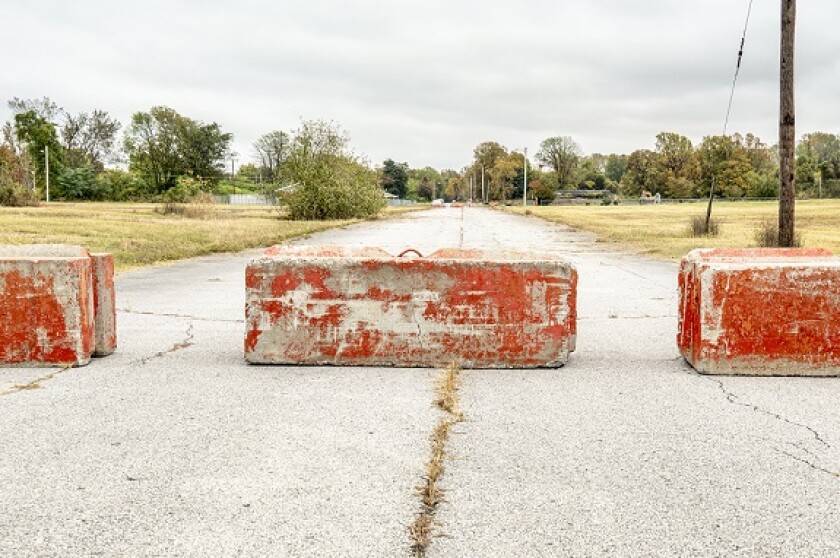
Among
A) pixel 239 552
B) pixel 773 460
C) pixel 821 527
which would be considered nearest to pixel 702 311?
pixel 773 460

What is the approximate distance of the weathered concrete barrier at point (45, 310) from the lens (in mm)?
6035

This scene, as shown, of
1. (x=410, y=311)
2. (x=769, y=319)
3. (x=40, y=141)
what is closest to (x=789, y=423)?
(x=769, y=319)

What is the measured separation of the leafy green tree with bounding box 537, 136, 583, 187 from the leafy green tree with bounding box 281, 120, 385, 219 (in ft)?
360

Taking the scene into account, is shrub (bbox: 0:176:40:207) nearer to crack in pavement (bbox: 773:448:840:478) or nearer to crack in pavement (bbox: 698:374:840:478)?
crack in pavement (bbox: 698:374:840:478)

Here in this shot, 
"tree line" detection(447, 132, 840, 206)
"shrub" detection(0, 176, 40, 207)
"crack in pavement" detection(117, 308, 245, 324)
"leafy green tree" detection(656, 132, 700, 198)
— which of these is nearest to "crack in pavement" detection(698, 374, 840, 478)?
"crack in pavement" detection(117, 308, 245, 324)

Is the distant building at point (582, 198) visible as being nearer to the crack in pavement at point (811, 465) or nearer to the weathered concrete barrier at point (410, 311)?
the weathered concrete barrier at point (410, 311)

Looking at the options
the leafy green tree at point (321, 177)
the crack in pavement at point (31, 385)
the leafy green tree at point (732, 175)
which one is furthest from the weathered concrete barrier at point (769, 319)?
the leafy green tree at point (732, 175)

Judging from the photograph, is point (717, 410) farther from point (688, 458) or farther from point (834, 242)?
point (834, 242)

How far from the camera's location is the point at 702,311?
5.96 m

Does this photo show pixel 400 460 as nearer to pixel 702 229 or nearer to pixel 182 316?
pixel 182 316

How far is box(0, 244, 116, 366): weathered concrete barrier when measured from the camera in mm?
6035

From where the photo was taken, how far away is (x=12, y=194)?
168 ft

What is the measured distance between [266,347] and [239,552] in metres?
3.35

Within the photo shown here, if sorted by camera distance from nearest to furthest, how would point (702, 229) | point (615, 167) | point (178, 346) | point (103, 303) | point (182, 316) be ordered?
point (103, 303)
point (178, 346)
point (182, 316)
point (702, 229)
point (615, 167)
